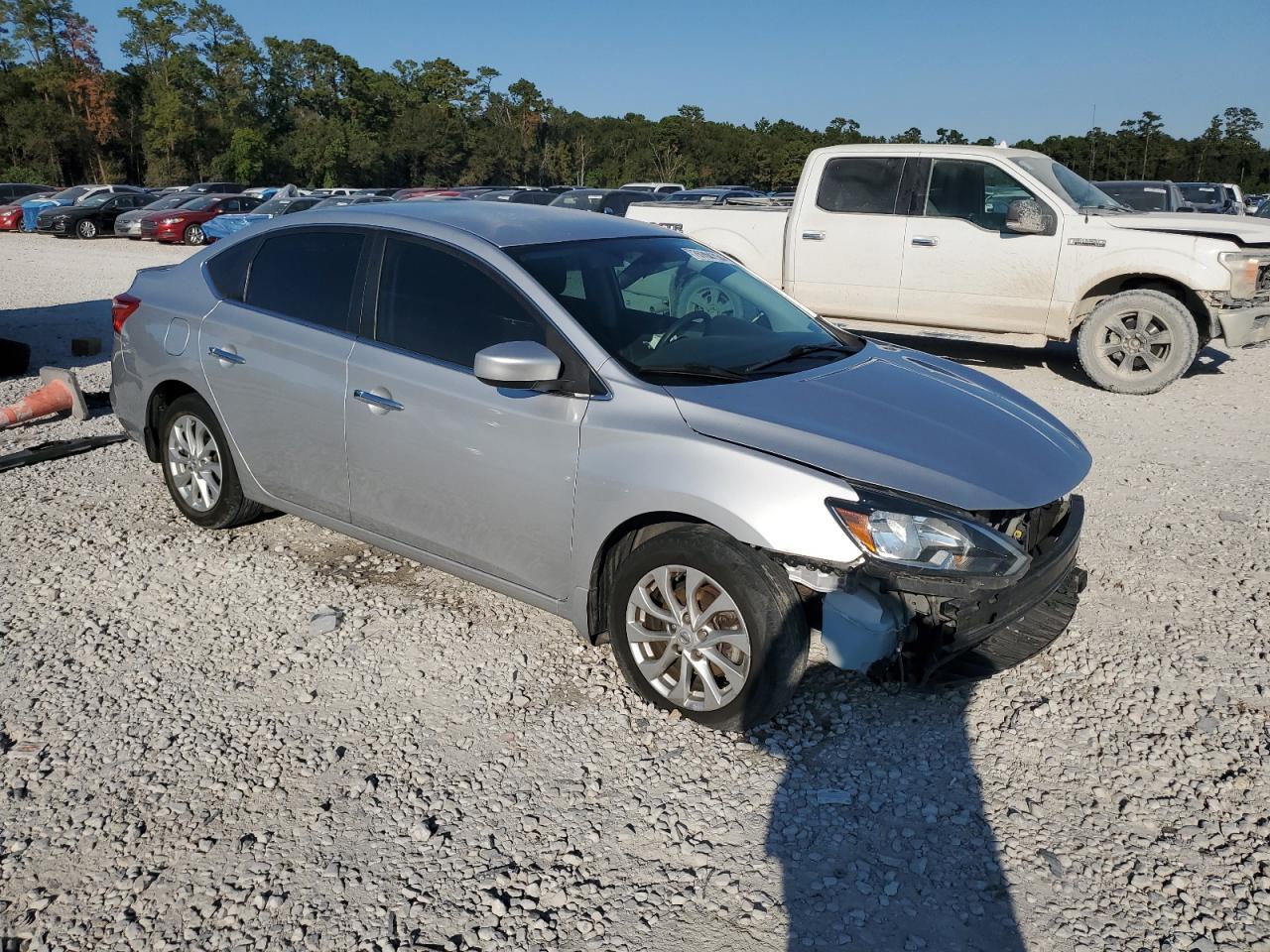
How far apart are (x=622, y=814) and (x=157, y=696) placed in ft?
6.17

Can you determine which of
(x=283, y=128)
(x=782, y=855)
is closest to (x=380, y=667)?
(x=782, y=855)

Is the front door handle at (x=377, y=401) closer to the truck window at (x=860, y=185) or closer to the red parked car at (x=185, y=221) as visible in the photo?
the truck window at (x=860, y=185)

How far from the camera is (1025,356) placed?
36.2 feet

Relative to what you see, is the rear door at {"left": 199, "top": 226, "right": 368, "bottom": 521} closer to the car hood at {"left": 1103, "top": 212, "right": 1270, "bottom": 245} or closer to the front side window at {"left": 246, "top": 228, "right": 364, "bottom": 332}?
the front side window at {"left": 246, "top": 228, "right": 364, "bottom": 332}

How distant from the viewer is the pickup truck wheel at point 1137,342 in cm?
876

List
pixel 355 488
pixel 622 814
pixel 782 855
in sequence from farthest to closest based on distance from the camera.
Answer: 1. pixel 355 488
2. pixel 622 814
3. pixel 782 855

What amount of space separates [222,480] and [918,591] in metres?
3.53

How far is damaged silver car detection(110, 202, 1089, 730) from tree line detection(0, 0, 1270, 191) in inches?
1640

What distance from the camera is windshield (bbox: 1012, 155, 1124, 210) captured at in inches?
364

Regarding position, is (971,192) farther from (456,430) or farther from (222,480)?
(222,480)

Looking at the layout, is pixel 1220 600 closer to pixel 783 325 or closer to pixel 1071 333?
pixel 783 325

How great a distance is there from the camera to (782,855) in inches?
115

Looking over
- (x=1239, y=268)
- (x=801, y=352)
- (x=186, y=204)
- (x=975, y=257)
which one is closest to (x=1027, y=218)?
(x=975, y=257)

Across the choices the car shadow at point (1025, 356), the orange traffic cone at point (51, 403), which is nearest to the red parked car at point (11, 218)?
the orange traffic cone at point (51, 403)
